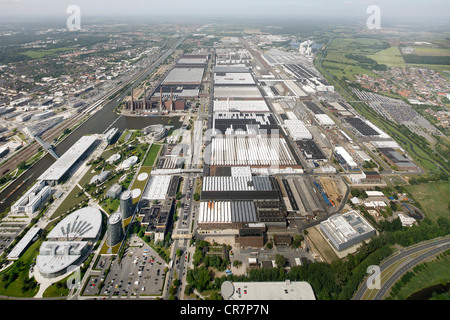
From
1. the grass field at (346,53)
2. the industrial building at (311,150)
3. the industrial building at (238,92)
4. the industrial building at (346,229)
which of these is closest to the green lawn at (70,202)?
the industrial building at (346,229)

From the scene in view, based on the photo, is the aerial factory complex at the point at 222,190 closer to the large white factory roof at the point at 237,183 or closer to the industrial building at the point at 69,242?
the industrial building at the point at 69,242

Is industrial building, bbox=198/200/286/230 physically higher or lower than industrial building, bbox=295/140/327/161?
lower

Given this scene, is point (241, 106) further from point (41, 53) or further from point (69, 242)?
point (41, 53)

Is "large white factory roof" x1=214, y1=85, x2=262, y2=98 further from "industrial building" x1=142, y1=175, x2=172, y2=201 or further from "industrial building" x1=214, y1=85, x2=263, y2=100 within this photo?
"industrial building" x1=142, y1=175, x2=172, y2=201

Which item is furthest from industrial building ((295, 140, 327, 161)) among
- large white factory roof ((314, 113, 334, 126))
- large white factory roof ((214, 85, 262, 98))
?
large white factory roof ((214, 85, 262, 98))

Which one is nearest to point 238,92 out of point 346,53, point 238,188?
point 238,188
